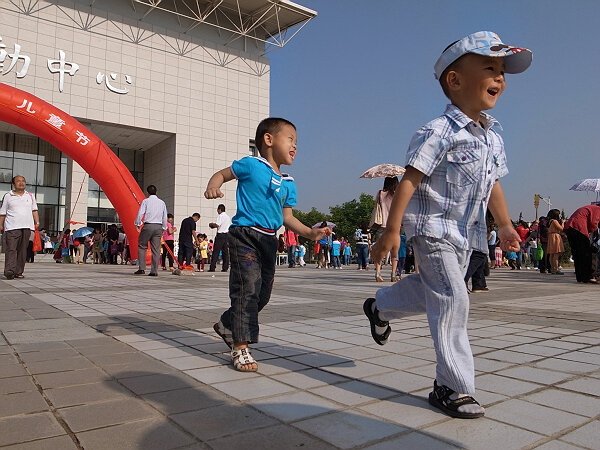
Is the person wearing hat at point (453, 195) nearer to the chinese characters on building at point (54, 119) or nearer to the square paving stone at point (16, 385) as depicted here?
the square paving stone at point (16, 385)

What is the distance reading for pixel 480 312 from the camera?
17.0 ft

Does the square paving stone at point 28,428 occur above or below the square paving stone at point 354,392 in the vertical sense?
below

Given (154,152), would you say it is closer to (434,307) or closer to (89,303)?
(89,303)

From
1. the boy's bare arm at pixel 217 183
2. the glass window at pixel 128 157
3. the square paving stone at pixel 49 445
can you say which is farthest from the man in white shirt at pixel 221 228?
the glass window at pixel 128 157

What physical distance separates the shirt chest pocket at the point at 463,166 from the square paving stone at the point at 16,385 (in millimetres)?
2200

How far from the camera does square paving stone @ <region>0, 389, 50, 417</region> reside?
1.98m

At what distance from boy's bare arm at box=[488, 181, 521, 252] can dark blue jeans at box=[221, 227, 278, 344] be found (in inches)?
49.5

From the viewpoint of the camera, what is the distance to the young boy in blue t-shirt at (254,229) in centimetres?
279

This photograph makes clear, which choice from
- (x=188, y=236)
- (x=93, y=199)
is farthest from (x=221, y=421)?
(x=93, y=199)

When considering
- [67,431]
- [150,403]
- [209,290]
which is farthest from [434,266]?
[209,290]

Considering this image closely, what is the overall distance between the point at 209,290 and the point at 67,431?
563 cm

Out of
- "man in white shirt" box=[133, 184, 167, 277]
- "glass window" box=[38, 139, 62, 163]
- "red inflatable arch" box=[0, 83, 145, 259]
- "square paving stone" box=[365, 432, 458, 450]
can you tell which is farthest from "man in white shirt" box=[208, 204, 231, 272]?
"glass window" box=[38, 139, 62, 163]

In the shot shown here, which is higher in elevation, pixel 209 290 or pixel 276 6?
pixel 276 6

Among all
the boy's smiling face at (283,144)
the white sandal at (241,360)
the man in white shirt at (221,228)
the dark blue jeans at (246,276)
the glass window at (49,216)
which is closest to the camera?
the white sandal at (241,360)
